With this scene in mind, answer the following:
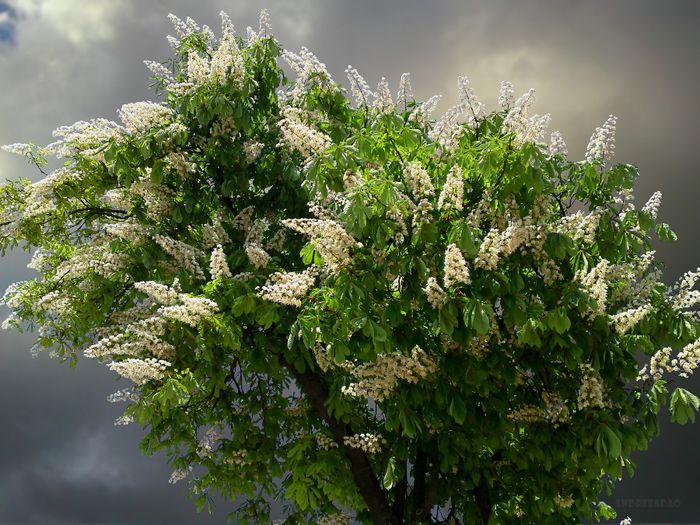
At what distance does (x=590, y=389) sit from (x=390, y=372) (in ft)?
4.70

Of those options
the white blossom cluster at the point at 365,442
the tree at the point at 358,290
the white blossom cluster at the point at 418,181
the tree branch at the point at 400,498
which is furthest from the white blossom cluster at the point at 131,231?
the tree branch at the point at 400,498

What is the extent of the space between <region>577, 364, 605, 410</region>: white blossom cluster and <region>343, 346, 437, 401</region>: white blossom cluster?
1.06 m

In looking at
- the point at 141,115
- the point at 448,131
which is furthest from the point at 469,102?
the point at 141,115

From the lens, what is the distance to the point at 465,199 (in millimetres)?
5898

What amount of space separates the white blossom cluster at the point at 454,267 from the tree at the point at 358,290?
0.05 feet

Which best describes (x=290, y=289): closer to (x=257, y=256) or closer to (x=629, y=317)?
(x=257, y=256)

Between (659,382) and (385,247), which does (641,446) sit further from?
(385,247)

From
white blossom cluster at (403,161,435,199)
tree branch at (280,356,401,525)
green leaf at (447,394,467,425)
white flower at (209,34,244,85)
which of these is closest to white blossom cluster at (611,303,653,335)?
green leaf at (447,394,467,425)

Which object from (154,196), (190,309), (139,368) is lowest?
(139,368)

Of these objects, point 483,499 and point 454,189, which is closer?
point 454,189

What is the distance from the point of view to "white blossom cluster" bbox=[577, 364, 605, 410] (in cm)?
555

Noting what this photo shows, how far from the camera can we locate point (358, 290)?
4.98 meters

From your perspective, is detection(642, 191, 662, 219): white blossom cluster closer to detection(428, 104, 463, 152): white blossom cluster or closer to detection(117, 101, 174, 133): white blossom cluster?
detection(428, 104, 463, 152): white blossom cluster

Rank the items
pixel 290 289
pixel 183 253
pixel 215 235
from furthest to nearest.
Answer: pixel 215 235, pixel 183 253, pixel 290 289
